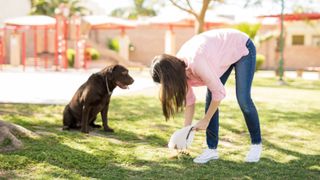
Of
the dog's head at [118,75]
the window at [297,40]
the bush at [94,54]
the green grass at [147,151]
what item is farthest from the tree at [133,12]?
the dog's head at [118,75]

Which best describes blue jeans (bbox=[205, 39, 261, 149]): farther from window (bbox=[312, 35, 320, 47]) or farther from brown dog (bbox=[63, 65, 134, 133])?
window (bbox=[312, 35, 320, 47])

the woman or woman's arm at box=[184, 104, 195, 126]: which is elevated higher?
the woman

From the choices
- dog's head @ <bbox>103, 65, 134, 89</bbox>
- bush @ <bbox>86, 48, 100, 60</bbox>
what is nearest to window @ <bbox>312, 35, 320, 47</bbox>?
bush @ <bbox>86, 48, 100, 60</bbox>

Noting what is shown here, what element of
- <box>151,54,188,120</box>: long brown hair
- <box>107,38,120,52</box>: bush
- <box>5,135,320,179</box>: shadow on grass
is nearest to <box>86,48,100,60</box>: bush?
<box>107,38,120,52</box>: bush

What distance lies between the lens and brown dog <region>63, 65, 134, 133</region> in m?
6.26

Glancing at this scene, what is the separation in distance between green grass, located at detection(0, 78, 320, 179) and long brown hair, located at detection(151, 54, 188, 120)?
2.03 feet

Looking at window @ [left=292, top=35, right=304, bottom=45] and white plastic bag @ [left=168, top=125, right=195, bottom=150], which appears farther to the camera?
window @ [left=292, top=35, right=304, bottom=45]

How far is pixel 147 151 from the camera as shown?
5254 mm

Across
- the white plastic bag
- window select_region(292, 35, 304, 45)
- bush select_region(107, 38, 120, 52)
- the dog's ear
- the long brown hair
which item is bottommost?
bush select_region(107, 38, 120, 52)

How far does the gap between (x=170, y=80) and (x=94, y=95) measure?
2.39 meters

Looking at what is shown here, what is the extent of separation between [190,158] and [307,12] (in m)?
17.3

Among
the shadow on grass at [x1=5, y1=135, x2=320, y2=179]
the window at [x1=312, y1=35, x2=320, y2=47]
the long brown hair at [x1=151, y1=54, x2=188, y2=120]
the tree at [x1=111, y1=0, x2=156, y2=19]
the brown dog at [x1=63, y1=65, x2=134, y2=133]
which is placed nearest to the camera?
the long brown hair at [x1=151, y1=54, x2=188, y2=120]

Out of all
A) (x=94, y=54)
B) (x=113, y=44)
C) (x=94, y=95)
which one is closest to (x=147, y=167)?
(x=94, y=95)

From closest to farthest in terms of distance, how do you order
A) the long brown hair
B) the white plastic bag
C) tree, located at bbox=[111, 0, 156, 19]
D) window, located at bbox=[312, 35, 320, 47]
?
1. the long brown hair
2. the white plastic bag
3. window, located at bbox=[312, 35, 320, 47]
4. tree, located at bbox=[111, 0, 156, 19]
